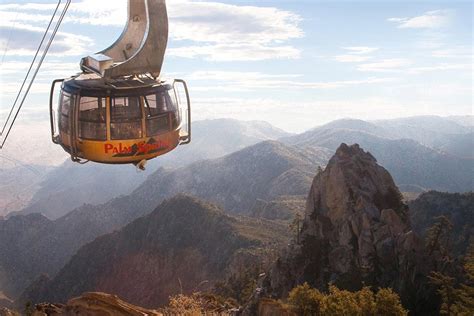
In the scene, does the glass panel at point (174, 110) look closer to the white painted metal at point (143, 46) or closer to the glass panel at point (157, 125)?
the glass panel at point (157, 125)

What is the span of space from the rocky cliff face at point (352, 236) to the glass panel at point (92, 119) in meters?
48.4

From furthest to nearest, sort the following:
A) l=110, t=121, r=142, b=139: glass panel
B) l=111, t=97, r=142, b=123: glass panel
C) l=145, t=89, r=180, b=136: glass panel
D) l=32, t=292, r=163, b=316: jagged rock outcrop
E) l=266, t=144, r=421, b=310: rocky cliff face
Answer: l=266, t=144, r=421, b=310: rocky cliff face
l=32, t=292, r=163, b=316: jagged rock outcrop
l=145, t=89, r=180, b=136: glass panel
l=110, t=121, r=142, b=139: glass panel
l=111, t=97, r=142, b=123: glass panel

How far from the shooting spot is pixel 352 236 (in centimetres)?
6206

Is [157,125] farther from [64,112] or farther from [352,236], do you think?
[352,236]

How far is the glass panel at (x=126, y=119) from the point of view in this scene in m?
11.6

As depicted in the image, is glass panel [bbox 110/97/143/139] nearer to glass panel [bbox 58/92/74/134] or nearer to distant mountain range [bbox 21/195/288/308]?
glass panel [bbox 58/92/74/134]

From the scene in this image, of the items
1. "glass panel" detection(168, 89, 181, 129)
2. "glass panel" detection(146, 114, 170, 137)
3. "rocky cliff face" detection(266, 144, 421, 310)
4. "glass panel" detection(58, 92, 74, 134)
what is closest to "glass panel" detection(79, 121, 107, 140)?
"glass panel" detection(58, 92, 74, 134)

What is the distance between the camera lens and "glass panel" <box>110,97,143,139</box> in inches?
456

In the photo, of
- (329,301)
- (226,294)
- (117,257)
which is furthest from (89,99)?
(117,257)

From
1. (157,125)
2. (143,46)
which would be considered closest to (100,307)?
(157,125)

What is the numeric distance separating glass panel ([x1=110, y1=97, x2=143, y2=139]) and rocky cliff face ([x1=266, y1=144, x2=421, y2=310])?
4809 cm

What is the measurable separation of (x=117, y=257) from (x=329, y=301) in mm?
115368

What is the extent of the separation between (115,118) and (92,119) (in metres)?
0.72

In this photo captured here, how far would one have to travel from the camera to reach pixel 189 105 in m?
13.9
